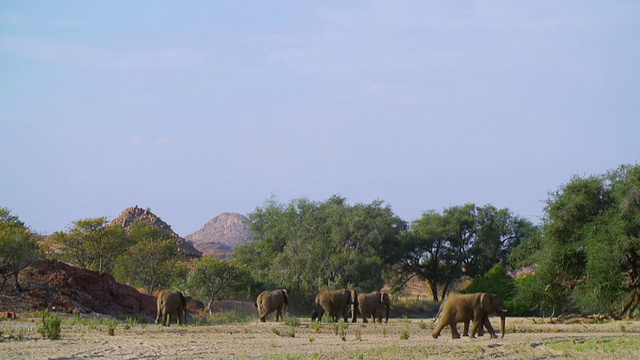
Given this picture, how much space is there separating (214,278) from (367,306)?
484 inches

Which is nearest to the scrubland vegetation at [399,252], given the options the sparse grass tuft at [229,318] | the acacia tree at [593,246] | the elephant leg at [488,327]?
the acacia tree at [593,246]

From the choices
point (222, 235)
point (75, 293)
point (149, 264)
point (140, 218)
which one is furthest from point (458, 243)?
point (222, 235)

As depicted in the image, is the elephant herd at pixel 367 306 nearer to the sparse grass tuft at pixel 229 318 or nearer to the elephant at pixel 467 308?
the elephant at pixel 467 308

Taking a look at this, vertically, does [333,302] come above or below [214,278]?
below

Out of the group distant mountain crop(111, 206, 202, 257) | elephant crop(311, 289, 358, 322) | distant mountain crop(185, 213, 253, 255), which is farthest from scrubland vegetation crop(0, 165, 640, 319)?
distant mountain crop(185, 213, 253, 255)

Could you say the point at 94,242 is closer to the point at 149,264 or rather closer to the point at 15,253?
the point at 149,264

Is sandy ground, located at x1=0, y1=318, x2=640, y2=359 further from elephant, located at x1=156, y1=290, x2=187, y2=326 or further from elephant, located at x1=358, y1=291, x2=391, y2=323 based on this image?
elephant, located at x1=358, y1=291, x2=391, y2=323

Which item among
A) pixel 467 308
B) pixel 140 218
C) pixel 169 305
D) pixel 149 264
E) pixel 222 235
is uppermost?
pixel 222 235

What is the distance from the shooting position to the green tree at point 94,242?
175 feet

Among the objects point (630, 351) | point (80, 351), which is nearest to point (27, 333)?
point (80, 351)

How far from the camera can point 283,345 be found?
2117cm

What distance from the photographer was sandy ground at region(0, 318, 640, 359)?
18.3 meters

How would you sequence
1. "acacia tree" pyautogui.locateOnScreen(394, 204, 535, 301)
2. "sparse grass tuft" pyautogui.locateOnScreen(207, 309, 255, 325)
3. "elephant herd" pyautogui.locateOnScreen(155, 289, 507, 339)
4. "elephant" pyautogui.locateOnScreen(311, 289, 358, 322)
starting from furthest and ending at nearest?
"acacia tree" pyautogui.locateOnScreen(394, 204, 535, 301) → "sparse grass tuft" pyautogui.locateOnScreen(207, 309, 255, 325) → "elephant" pyautogui.locateOnScreen(311, 289, 358, 322) → "elephant herd" pyautogui.locateOnScreen(155, 289, 507, 339)

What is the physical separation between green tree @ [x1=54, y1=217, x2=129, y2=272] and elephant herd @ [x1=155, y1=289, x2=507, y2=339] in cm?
2175
